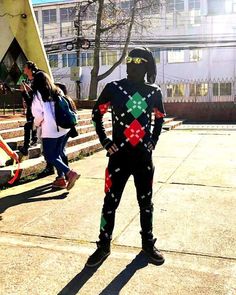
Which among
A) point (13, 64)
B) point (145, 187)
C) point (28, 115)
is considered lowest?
point (145, 187)

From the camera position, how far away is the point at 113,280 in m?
3.23

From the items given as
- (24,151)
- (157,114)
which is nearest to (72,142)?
(24,151)

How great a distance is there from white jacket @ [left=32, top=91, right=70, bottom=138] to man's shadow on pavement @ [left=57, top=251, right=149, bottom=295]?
2690 mm

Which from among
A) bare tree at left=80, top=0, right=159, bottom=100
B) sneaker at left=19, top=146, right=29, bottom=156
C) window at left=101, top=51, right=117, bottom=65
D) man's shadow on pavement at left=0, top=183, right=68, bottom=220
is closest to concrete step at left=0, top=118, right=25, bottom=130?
sneaker at left=19, top=146, right=29, bottom=156

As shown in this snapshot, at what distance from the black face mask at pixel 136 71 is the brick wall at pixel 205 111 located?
19.5m

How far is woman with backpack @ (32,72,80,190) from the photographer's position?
559cm

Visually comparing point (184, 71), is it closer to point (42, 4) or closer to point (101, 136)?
point (42, 4)

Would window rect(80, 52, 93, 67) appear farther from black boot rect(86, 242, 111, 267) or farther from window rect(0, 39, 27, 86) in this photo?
black boot rect(86, 242, 111, 267)

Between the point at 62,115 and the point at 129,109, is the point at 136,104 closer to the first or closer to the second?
the point at 129,109

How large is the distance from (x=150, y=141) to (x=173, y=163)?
198 inches

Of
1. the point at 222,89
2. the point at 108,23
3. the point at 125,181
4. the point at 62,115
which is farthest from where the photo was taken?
the point at 222,89

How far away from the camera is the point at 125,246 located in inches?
155

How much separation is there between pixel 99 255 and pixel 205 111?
20.1 m

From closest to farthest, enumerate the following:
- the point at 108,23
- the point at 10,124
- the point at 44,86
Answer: the point at 44,86, the point at 10,124, the point at 108,23
